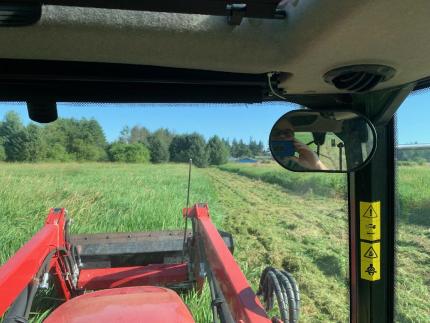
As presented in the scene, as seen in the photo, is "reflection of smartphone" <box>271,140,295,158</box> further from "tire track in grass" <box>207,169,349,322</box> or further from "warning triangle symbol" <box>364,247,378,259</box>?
"tire track in grass" <box>207,169,349,322</box>

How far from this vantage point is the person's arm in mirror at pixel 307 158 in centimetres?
151

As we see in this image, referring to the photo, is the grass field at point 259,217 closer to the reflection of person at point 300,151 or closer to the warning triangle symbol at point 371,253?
the warning triangle symbol at point 371,253

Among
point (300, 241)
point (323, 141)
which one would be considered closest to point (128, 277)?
point (323, 141)

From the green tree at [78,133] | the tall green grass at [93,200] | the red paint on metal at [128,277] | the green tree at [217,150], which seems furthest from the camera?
the green tree at [217,150]

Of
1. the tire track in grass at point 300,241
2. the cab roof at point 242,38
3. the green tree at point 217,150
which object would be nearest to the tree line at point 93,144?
the green tree at point 217,150

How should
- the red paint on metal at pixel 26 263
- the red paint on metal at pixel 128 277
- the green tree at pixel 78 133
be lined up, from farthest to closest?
the red paint on metal at pixel 128 277, the green tree at pixel 78 133, the red paint on metal at pixel 26 263

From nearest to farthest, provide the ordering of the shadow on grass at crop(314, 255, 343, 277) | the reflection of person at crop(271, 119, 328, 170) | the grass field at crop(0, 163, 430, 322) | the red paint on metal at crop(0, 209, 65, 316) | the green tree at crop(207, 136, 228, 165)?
the reflection of person at crop(271, 119, 328, 170), the red paint on metal at crop(0, 209, 65, 316), the grass field at crop(0, 163, 430, 322), the shadow on grass at crop(314, 255, 343, 277), the green tree at crop(207, 136, 228, 165)

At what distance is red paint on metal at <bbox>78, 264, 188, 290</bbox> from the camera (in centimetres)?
273

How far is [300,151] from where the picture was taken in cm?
151

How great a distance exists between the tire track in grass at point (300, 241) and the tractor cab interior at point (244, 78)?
0.61m

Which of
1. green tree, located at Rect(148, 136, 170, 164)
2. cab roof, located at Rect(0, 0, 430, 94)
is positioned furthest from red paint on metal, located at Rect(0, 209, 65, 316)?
green tree, located at Rect(148, 136, 170, 164)

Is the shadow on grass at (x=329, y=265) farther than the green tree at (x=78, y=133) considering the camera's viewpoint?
Yes

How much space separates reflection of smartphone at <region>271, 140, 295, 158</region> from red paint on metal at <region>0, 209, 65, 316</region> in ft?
3.82

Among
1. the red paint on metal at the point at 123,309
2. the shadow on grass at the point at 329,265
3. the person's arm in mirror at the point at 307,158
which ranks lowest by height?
the shadow on grass at the point at 329,265
